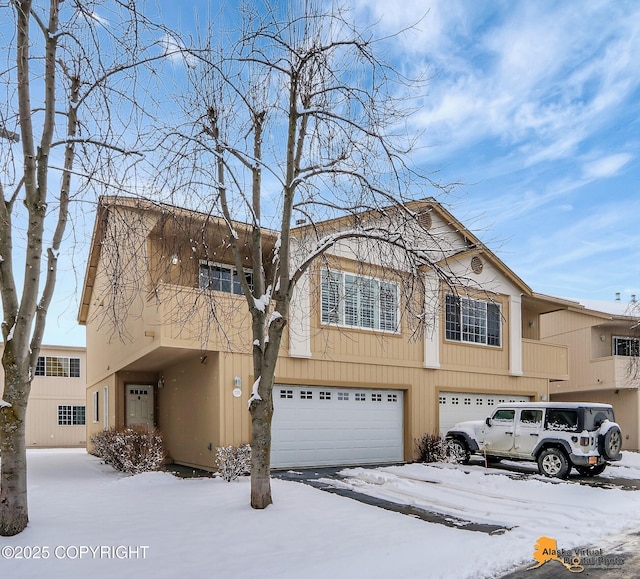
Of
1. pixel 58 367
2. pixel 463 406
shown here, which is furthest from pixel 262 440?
pixel 58 367

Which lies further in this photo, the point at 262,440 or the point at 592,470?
the point at 592,470

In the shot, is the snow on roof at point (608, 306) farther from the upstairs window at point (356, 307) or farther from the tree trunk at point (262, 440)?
the tree trunk at point (262, 440)

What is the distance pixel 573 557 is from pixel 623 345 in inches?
903

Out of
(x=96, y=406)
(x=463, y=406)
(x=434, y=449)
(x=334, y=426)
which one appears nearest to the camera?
(x=334, y=426)

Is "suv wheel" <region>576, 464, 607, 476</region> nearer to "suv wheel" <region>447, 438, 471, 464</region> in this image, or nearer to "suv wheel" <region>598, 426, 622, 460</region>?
"suv wheel" <region>598, 426, 622, 460</region>

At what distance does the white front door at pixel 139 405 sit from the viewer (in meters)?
20.0

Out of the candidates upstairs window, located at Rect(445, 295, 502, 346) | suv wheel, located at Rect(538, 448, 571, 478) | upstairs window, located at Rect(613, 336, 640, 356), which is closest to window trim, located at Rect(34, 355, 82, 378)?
upstairs window, located at Rect(445, 295, 502, 346)

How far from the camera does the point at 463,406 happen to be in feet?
64.8

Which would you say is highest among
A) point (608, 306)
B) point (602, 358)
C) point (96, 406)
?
point (608, 306)

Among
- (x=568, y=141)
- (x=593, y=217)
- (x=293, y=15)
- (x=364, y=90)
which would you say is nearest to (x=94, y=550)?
(x=364, y=90)

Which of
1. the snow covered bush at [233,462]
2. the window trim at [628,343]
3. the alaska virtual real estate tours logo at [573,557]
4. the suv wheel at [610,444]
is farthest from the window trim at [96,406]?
the window trim at [628,343]

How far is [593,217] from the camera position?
2238 cm

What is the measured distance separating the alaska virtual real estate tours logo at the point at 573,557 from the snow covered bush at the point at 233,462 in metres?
6.02

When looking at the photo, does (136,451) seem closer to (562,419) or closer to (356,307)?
(356,307)
